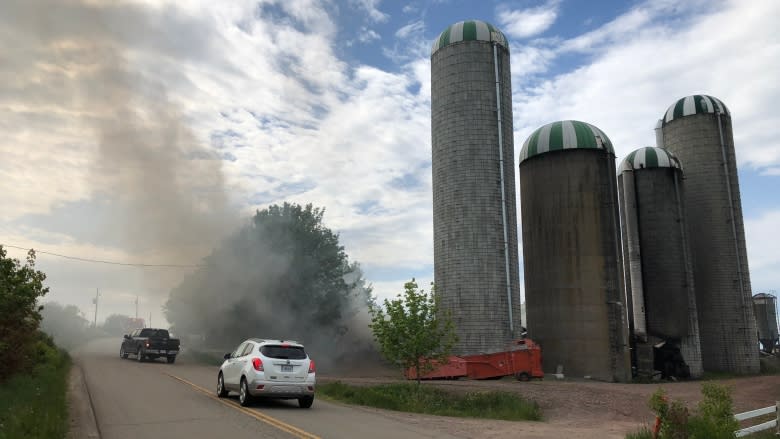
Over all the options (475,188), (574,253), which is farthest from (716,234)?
(475,188)

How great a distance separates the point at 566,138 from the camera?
36.1m

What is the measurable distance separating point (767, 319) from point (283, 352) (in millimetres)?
76309

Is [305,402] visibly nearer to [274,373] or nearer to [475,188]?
[274,373]

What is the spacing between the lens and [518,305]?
35.0 meters

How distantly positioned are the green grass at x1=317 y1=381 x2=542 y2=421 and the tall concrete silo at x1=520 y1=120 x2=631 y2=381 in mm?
14554

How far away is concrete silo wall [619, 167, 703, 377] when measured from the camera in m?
39.7

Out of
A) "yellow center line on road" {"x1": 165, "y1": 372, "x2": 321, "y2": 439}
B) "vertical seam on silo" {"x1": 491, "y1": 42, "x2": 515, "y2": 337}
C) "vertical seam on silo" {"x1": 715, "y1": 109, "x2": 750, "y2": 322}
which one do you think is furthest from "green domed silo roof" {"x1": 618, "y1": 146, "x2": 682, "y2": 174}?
"yellow center line on road" {"x1": 165, "y1": 372, "x2": 321, "y2": 439}

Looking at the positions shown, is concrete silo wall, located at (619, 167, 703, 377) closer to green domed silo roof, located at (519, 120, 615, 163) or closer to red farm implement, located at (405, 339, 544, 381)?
green domed silo roof, located at (519, 120, 615, 163)

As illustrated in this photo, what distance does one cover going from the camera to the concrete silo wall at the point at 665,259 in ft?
130

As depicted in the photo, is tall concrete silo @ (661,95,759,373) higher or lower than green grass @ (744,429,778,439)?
higher

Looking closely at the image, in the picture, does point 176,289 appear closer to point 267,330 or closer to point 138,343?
point 267,330

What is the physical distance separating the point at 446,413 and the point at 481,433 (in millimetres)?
5129

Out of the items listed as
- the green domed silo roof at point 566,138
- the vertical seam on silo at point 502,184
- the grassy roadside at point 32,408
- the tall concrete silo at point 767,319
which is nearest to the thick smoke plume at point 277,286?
the vertical seam on silo at point 502,184

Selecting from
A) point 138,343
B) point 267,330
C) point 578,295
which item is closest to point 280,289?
point 267,330
